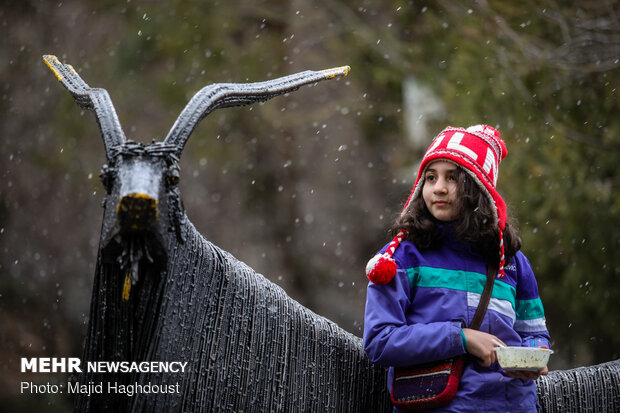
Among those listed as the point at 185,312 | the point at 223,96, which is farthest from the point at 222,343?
the point at 223,96

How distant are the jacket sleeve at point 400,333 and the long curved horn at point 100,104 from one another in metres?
1.17

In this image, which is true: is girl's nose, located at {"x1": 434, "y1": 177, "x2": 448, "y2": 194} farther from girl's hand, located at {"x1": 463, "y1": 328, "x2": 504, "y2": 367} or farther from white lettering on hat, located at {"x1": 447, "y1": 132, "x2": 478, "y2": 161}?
girl's hand, located at {"x1": 463, "y1": 328, "x2": 504, "y2": 367}

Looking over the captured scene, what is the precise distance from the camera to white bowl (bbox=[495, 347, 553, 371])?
2.30m

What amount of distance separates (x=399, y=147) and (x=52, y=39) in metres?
6.40

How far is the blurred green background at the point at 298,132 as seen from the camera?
716cm

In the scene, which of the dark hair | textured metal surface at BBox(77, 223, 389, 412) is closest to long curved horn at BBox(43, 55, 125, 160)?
textured metal surface at BBox(77, 223, 389, 412)

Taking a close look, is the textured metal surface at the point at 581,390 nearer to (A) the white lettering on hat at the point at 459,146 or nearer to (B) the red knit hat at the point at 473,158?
(B) the red knit hat at the point at 473,158

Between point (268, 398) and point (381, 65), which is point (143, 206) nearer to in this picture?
point (268, 398)

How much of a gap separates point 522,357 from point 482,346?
174 mm

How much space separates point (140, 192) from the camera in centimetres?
199

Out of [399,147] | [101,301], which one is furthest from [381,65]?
[101,301]

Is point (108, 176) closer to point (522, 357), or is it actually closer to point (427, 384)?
point (427, 384)

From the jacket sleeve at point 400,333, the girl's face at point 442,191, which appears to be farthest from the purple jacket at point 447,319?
the girl's face at point 442,191

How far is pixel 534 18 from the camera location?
760cm
